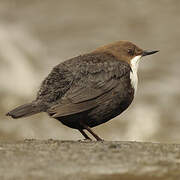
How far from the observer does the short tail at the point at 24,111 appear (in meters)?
5.62

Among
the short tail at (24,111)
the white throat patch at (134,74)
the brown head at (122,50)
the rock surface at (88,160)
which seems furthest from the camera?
the brown head at (122,50)

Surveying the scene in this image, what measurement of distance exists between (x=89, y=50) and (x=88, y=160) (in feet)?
22.2

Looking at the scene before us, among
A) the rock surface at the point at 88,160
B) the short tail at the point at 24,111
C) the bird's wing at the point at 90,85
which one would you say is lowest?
the rock surface at the point at 88,160

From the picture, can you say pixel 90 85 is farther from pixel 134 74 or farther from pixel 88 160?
pixel 88 160

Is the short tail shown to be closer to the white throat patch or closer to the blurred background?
the white throat patch

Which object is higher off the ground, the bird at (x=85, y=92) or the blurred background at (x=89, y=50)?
the blurred background at (x=89, y=50)

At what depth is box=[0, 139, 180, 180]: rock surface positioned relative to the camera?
4391mm

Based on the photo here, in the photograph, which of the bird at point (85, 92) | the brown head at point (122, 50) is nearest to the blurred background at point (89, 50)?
the brown head at point (122, 50)

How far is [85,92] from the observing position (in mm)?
5961

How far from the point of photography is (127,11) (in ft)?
40.2

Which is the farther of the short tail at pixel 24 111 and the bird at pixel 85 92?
the bird at pixel 85 92

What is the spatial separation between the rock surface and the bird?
0.34 metres

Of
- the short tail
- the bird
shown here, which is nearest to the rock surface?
the short tail

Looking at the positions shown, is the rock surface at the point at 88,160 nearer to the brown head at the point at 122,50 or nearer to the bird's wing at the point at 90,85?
the bird's wing at the point at 90,85
